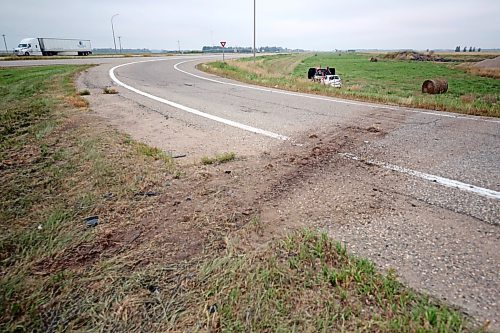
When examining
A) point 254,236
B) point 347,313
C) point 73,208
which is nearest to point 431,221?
point 347,313

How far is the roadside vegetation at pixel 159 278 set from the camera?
147cm

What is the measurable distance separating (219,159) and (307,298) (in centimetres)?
231

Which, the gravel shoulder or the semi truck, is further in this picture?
the semi truck

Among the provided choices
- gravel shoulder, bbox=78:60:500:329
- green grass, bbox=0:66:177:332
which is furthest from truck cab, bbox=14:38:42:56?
gravel shoulder, bbox=78:60:500:329

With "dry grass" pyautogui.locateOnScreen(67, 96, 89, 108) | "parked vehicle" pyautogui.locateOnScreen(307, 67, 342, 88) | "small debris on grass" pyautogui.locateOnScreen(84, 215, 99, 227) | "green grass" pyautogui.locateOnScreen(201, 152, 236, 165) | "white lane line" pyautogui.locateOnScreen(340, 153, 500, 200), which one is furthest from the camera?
"parked vehicle" pyautogui.locateOnScreen(307, 67, 342, 88)

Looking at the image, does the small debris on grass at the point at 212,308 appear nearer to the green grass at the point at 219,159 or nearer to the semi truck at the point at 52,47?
the green grass at the point at 219,159

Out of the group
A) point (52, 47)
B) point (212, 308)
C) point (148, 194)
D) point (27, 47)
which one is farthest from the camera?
point (52, 47)

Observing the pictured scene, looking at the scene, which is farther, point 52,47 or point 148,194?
point 52,47

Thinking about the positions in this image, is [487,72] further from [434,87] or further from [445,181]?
[445,181]

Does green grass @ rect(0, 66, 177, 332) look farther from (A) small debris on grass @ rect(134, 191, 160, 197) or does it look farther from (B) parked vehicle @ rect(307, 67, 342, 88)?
(B) parked vehicle @ rect(307, 67, 342, 88)

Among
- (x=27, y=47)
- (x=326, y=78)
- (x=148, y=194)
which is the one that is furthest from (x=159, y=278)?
(x=27, y=47)

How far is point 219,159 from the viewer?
3.63m

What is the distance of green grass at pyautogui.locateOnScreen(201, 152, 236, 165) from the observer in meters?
3.56

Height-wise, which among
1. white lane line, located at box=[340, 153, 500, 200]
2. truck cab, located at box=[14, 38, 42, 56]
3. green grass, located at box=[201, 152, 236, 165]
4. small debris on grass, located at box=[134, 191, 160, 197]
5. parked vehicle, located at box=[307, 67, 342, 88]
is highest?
truck cab, located at box=[14, 38, 42, 56]
